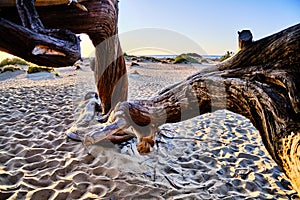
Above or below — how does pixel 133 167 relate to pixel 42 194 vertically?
above

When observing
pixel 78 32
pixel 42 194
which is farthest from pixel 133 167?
pixel 78 32

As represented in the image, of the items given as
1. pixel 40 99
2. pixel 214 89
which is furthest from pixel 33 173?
pixel 40 99

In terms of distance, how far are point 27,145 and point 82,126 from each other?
113 cm

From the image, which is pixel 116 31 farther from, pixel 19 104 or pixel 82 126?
pixel 19 104

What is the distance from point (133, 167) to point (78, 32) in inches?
78.0

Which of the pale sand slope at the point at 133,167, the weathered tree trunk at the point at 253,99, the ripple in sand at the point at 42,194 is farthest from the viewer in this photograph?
the pale sand slope at the point at 133,167

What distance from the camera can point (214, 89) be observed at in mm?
2428

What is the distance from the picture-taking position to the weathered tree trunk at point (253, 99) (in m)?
1.62

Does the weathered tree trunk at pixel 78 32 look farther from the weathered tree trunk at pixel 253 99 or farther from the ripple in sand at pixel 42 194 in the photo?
the ripple in sand at pixel 42 194

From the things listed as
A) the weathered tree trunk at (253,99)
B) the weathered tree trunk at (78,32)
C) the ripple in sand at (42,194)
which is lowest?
the ripple in sand at (42,194)

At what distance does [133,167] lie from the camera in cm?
336

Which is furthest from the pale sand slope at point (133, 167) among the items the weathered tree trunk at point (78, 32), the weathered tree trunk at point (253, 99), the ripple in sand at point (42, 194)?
the weathered tree trunk at point (78, 32)

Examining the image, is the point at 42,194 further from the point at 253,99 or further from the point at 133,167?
the point at 253,99

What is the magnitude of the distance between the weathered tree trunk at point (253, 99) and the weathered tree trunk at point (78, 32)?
104cm
